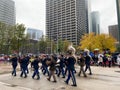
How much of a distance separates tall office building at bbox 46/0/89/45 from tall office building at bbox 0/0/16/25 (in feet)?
116

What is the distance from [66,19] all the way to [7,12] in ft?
185

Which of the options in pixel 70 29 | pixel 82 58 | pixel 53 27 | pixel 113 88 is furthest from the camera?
pixel 53 27

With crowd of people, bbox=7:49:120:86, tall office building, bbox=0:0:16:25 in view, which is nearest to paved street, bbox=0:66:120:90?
crowd of people, bbox=7:49:120:86

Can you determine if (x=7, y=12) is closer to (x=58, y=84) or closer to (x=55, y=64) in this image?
(x=55, y=64)

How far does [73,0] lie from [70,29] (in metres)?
22.5

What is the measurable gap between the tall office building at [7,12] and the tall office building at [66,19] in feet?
116

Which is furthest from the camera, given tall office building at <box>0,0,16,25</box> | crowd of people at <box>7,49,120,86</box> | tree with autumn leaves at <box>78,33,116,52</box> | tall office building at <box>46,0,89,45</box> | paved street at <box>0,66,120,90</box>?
tall office building at <box>0,0,16,25</box>

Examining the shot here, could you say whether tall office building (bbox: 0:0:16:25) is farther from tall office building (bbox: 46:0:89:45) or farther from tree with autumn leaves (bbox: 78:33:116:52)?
tree with autumn leaves (bbox: 78:33:116:52)

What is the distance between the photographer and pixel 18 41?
49.6 metres

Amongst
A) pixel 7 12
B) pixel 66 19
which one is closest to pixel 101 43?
pixel 66 19

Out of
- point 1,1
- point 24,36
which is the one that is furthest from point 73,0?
point 24,36

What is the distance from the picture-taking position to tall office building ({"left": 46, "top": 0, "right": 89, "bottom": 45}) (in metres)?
143

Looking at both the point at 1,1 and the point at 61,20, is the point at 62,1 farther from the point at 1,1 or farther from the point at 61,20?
the point at 1,1

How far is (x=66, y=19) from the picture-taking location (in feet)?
483
